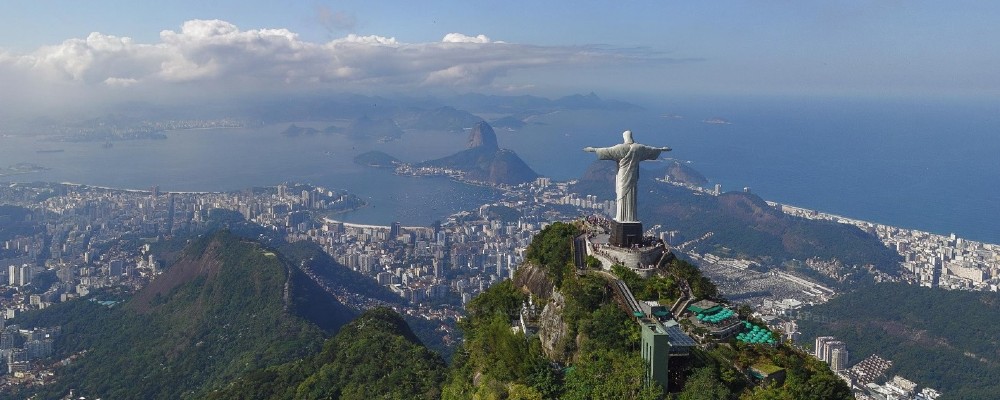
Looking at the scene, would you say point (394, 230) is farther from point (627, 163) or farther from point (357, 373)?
point (627, 163)

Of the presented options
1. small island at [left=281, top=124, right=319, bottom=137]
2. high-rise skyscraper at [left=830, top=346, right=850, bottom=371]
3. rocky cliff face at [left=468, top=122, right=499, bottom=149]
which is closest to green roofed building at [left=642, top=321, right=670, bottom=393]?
high-rise skyscraper at [left=830, top=346, right=850, bottom=371]

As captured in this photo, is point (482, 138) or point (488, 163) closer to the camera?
point (488, 163)

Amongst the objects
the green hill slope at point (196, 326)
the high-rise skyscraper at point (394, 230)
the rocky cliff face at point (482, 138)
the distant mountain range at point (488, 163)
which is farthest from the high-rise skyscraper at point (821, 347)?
the rocky cliff face at point (482, 138)

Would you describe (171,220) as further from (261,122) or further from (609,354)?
(261,122)

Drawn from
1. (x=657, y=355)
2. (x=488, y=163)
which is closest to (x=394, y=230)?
(x=488, y=163)

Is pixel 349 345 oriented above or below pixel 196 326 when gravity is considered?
above

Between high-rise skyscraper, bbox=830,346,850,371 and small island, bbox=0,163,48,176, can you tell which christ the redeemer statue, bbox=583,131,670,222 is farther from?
small island, bbox=0,163,48,176

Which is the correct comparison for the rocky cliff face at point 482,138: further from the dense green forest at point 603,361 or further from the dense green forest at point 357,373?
the dense green forest at point 603,361
